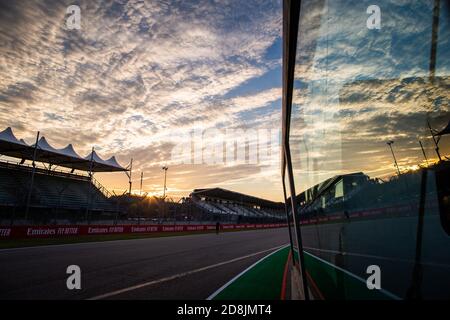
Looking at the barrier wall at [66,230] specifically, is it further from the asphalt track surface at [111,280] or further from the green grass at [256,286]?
the green grass at [256,286]

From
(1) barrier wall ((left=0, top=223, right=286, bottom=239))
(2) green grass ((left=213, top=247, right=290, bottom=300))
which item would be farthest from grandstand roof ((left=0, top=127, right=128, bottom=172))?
(2) green grass ((left=213, top=247, right=290, bottom=300))

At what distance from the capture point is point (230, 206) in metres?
74.3

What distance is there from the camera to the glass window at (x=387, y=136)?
1.02 m

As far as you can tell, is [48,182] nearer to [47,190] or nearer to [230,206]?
[47,190]

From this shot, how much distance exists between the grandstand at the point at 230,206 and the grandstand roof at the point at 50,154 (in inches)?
816

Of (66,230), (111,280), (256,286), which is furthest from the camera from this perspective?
(66,230)

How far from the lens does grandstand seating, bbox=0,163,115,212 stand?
95.9ft

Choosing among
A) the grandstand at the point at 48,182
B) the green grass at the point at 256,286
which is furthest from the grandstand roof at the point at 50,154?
the green grass at the point at 256,286

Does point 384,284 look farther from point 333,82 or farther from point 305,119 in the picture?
point 305,119

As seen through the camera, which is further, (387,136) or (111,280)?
(111,280)

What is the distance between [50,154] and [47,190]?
5.39 metres

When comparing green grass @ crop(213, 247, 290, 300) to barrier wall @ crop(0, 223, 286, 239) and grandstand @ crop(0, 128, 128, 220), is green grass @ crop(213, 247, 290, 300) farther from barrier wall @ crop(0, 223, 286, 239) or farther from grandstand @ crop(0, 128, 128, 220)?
grandstand @ crop(0, 128, 128, 220)

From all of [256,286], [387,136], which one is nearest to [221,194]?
[256,286]

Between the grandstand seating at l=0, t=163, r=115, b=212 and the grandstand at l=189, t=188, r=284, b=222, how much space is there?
20.8m
